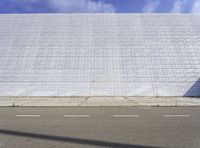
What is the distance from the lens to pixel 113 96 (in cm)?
1770

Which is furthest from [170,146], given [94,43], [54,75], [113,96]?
[94,43]

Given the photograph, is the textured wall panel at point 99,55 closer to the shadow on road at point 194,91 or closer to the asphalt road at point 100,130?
the shadow on road at point 194,91

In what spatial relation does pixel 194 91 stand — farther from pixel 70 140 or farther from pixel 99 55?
pixel 70 140

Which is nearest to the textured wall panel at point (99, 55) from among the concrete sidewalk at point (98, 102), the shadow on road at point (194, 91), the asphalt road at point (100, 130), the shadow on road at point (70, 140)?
the shadow on road at point (194, 91)

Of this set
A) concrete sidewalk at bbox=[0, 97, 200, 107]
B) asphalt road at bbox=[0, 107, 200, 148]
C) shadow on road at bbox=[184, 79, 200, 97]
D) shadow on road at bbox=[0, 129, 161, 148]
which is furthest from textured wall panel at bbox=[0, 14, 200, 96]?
shadow on road at bbox=[0, 129, 161, 148]

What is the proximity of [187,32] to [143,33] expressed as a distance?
3.81 m

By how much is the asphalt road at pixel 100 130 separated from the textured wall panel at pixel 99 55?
7.99 metres

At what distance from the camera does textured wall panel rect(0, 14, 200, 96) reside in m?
18.7

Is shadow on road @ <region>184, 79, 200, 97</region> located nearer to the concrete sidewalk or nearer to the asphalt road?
the concrete sidewalk

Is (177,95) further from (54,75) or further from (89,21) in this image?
(89,21)

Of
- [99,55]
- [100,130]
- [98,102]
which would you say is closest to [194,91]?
[98,102]

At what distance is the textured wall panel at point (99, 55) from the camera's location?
735 inches

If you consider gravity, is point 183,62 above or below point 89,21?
below

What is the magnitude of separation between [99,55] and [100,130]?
543 inches
